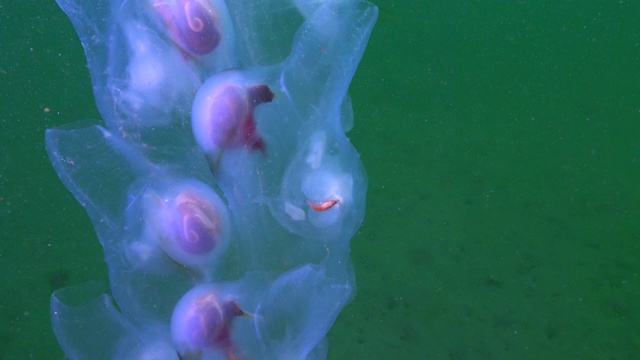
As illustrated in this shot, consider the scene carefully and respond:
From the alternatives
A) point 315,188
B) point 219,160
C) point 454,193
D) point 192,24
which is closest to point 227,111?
point 219,160

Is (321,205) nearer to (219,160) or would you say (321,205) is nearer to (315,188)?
(315,188)

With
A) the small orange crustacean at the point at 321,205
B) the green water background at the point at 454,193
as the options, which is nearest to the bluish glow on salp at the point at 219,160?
the small orange crustacean at the point at 321,205

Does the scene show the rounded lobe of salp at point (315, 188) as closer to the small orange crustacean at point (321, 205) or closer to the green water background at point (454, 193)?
the small orange crustacean at point (321, 205)

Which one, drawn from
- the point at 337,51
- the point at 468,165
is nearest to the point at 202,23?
the point at 337,51

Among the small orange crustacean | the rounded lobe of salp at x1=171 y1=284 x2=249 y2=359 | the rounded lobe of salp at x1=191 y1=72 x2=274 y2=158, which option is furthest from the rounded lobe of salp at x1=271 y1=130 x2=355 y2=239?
the rounded lobe of salp at x1=171 y1=284 x2=249 y2=359

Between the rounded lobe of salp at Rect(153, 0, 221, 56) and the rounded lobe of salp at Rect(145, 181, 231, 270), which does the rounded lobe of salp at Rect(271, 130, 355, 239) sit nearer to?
the rounded lobe of salp at Rect(145, 181, 231, 270)

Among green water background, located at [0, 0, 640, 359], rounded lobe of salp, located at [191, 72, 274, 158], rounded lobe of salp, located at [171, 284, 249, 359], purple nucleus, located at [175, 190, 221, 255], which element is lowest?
green water background, located at [0, 0, 640, 359]

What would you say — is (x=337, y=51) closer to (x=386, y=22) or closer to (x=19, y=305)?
(x=386, y=22)
